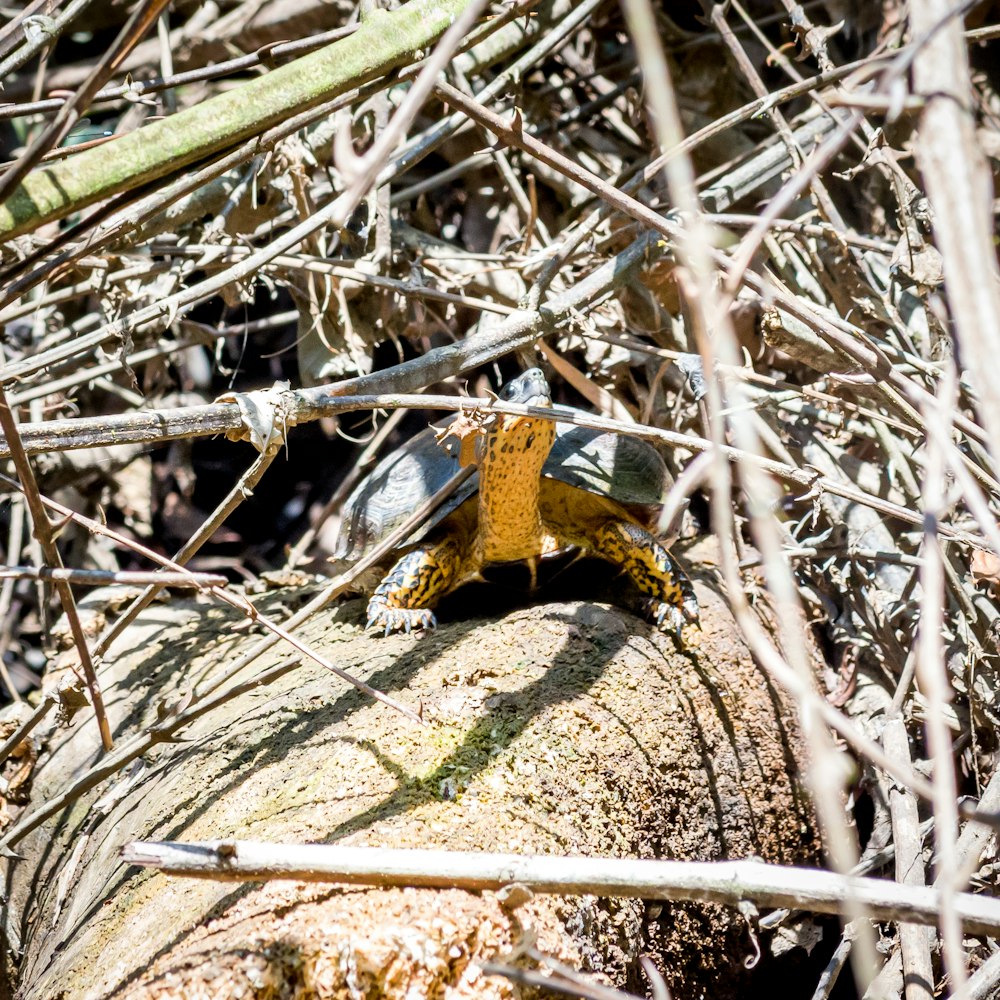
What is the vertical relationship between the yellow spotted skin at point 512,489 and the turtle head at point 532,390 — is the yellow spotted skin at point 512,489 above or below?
below

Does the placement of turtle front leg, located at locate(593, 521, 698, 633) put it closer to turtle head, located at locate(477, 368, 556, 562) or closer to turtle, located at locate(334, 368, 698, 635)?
turtle, located at locate(334, 368, 698, 635)

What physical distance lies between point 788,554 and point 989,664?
54 centimetres

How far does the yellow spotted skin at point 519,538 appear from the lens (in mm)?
2623

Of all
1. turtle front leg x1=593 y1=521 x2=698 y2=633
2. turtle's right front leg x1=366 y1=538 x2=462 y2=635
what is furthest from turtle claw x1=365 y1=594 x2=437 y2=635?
turtle front leg x1=593 y1=521 x2=698 y2=633

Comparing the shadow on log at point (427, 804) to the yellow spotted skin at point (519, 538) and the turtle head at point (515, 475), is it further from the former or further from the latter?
the turtle head at point (515, 475)

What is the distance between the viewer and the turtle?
104 inches

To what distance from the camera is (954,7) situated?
2.95ft

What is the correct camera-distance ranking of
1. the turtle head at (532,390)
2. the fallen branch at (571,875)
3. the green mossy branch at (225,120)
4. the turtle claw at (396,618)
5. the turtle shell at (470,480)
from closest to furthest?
→ the fallen branch at (571,875) < the green mossy branch at (225,120) < the turtle head at (532,390) < the turtle claw at (396,618) < the turtle shell at (470,480)

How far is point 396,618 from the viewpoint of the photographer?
274 cm

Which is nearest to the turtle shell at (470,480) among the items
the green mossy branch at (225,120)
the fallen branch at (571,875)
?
the green mossy branch at (225,120)

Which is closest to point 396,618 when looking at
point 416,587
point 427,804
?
point 416,587

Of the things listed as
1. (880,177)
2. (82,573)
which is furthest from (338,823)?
(880,177)

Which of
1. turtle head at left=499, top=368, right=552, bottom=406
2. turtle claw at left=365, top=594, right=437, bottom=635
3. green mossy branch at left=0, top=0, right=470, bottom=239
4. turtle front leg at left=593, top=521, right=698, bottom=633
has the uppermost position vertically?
green mossy branch at left=0, top=0, right=470, bottom=239

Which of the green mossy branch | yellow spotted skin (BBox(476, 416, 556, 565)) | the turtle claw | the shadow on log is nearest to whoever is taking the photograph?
the green mossy branch
